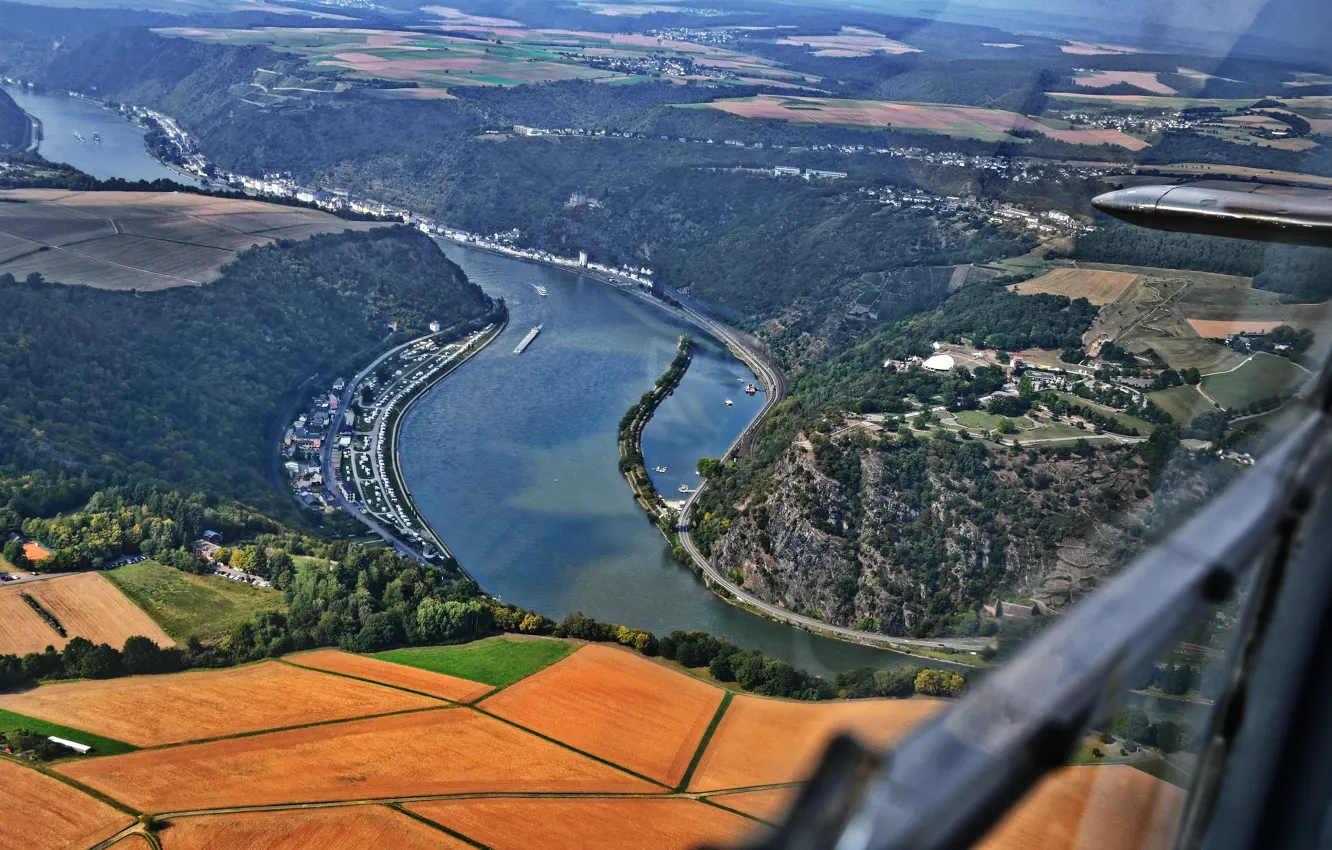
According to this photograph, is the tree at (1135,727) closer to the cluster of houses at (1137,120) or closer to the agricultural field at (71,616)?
the agricultural field at (71,616)

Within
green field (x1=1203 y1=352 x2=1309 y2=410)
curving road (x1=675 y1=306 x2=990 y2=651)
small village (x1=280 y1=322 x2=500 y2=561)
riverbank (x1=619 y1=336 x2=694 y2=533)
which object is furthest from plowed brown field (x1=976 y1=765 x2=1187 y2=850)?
riverbank (x1=619 y1=336 x2=694 y2=533)

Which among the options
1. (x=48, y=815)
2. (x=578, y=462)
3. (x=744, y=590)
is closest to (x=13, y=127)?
(x=578, y=462)

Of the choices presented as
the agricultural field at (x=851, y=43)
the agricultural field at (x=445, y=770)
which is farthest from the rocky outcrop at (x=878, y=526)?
the agricultural field at (x=851, y=43)

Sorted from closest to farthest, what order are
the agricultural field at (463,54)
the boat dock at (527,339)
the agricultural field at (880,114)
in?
the boat dock at (527,339)
the agricultural field at (880,114)
the agricultural field at (463,54)

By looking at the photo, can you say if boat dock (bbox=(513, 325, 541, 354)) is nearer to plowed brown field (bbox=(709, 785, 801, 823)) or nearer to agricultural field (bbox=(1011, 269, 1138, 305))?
agricultural field (bbox=(1011, 269, 1138, 305))

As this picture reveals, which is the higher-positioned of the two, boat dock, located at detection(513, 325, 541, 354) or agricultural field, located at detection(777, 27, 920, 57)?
agricultural field, located at detection(777, 27, 920, 57)

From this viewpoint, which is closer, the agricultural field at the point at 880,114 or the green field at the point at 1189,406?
the green field at the point at 1189,406

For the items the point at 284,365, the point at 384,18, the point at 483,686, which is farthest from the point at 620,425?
the point at 384,18

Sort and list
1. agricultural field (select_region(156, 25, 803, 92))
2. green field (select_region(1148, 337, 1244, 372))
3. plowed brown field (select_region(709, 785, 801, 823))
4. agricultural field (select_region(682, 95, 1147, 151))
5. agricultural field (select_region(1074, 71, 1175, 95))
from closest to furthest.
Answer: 1. plowed brown field (select_region(709, 785, 801, 823))
2. green field (select_region(1148, 337, 1244, 372))
3. agricultural field (select_region(1074, 71, 1175, 95))
4. agricultural field (select_region(682, 95, 1147, 151))
5. agricultural field (select_region(156, 25, 803, 92))
